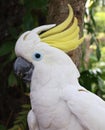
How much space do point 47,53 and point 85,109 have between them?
0.22 meters

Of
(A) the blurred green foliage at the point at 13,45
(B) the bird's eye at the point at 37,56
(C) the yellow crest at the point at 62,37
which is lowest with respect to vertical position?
(A) the blurred green foliage at the point at 13,45

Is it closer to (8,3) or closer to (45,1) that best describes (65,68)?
(45,1)

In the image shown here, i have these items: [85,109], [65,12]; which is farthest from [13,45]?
[85,109]

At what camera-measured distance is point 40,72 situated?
1.18 m

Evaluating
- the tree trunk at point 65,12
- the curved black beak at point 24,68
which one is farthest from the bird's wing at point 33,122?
the tree trunk at point 65,12

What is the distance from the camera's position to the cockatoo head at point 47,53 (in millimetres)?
1184

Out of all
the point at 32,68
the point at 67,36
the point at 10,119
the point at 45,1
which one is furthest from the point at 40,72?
the point at 10,119

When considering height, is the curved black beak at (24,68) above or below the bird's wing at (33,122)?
above

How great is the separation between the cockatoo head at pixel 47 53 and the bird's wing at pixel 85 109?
74 mm

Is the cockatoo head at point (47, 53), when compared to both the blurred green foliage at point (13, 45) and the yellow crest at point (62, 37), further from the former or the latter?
the blurred green foliage at point (13, 45)

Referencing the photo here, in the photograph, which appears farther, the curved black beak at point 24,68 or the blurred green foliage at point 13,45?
the blurred green foliage at point 13,45

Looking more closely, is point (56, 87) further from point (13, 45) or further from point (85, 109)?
point (13, 45)

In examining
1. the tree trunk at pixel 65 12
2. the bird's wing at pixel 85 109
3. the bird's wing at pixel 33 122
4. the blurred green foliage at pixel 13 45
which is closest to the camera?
the bird's wing at pixel 85 109

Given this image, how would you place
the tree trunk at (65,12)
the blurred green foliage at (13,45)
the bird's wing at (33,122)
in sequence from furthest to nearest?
the blurred green foliage at (13,45) < the tree trunk at (65,12) < the bird's wing at (33,122)
